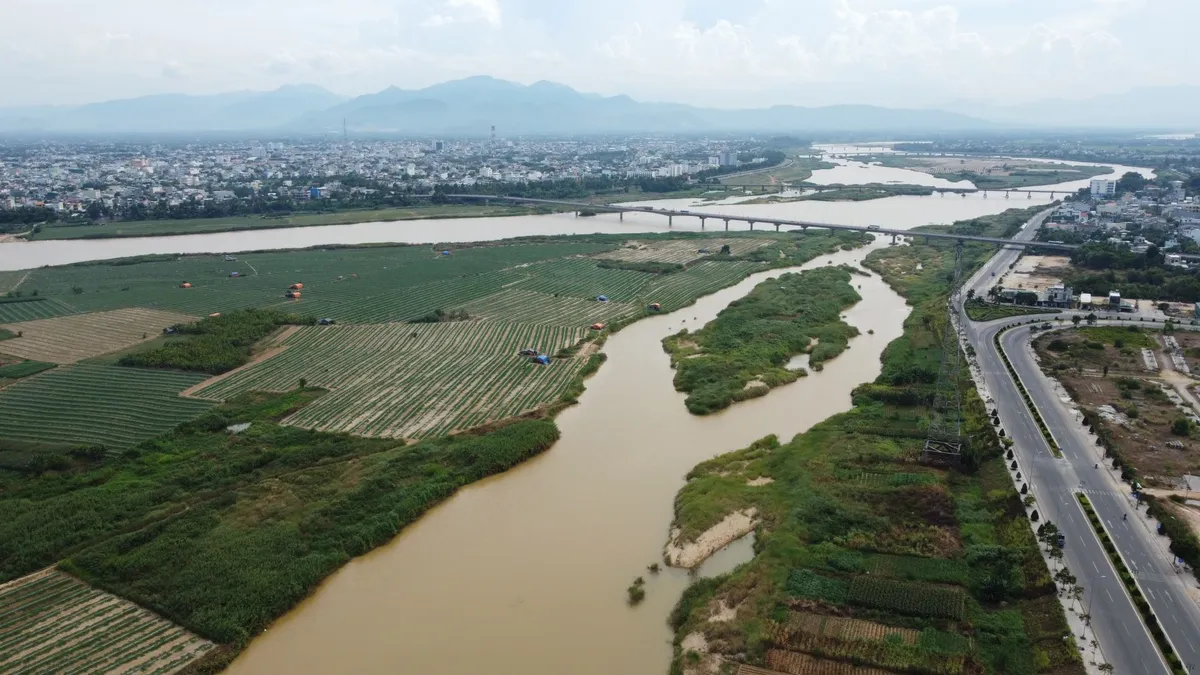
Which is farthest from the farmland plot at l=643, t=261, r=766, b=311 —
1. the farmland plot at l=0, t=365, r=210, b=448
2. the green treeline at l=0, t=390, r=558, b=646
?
the farmland plot at l=0, t=365, r=210, b=448

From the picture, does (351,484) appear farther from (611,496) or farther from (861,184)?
(861,184)

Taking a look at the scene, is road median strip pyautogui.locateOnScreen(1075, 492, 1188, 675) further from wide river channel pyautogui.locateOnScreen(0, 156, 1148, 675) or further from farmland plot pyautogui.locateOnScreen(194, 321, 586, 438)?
farmland plot pyautogui.locateOnScreen(194, 321, 586, 438)

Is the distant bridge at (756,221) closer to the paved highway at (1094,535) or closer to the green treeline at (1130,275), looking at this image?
the green treeline at (1130,275)

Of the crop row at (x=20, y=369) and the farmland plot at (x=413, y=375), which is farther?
the crop row at (x=20, y=369)

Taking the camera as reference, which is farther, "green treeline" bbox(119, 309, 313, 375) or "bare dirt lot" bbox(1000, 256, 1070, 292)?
"bare dirt lot" bbox(1000, 256, 1070, 292)

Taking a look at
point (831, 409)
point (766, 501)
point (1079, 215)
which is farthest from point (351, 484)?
point (1079, 215)

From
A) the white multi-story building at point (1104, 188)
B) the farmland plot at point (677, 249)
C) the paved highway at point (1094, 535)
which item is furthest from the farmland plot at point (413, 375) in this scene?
the white multi-story building at point (1104, 188)

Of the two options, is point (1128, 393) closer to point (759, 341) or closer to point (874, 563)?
point (759, 341)
